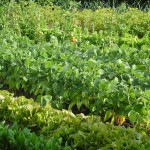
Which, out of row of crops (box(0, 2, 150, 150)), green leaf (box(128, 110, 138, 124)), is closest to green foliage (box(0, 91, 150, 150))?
row of crops (box(0, 2, 150, 150))

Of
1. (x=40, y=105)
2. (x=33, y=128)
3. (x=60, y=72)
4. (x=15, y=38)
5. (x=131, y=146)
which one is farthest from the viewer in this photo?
(x=15, y=38)

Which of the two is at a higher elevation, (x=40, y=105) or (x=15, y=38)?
(x=15, y=38)

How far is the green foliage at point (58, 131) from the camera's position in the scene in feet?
11.1

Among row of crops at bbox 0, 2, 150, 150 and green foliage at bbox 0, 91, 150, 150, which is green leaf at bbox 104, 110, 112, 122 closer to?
row of crops at bbox 0, 2, 150, 150

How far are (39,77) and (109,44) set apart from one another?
2.19m

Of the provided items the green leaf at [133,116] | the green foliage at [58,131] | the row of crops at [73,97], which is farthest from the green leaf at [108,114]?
the green foliage at [58,131]

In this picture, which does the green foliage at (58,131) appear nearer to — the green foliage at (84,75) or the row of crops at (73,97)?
the row of crops at (73,97)

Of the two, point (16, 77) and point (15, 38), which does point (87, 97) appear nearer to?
point (16, 77)

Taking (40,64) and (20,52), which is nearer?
(40,64)

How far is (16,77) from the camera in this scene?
5.36 metres

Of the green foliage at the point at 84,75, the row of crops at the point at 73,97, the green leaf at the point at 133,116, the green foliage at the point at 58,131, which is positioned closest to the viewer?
the green foliage at the point at 58,131

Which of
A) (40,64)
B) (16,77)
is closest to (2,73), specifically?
(16,77)

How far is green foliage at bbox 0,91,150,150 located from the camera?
11.1 feet

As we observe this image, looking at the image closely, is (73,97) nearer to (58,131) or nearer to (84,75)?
(84,75)
